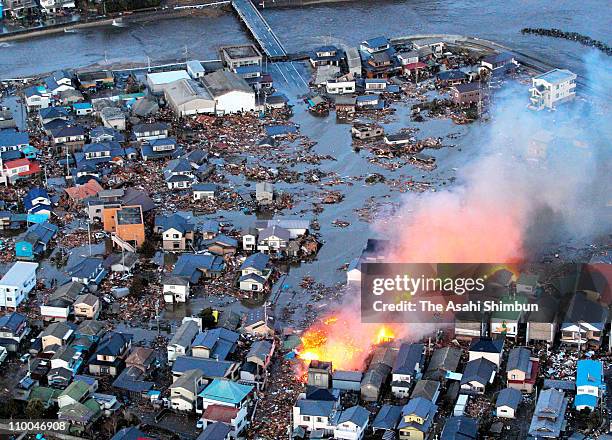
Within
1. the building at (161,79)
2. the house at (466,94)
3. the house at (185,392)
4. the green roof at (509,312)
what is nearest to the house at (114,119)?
the building at (161,79)

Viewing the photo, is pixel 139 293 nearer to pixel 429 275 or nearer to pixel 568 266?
pixel 429 275

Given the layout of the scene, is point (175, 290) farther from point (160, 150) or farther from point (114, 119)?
point (114, 119)

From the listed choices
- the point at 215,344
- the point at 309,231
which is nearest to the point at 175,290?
the point at 215,344

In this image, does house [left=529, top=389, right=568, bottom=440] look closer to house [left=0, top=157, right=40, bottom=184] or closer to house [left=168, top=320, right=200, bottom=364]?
house [left=168, top=320, right=200, bottom=364]

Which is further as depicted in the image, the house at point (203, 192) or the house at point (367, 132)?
the house at point (367, 132)

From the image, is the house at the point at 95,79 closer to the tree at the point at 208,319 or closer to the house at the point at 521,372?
the tree at the point at 208,319

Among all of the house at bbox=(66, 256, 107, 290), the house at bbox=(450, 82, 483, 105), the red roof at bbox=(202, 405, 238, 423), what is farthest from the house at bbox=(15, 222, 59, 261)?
the house at bbox=(450, 82, 483, 105)

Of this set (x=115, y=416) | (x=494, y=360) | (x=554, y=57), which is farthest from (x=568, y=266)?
(x=554, y=57)
